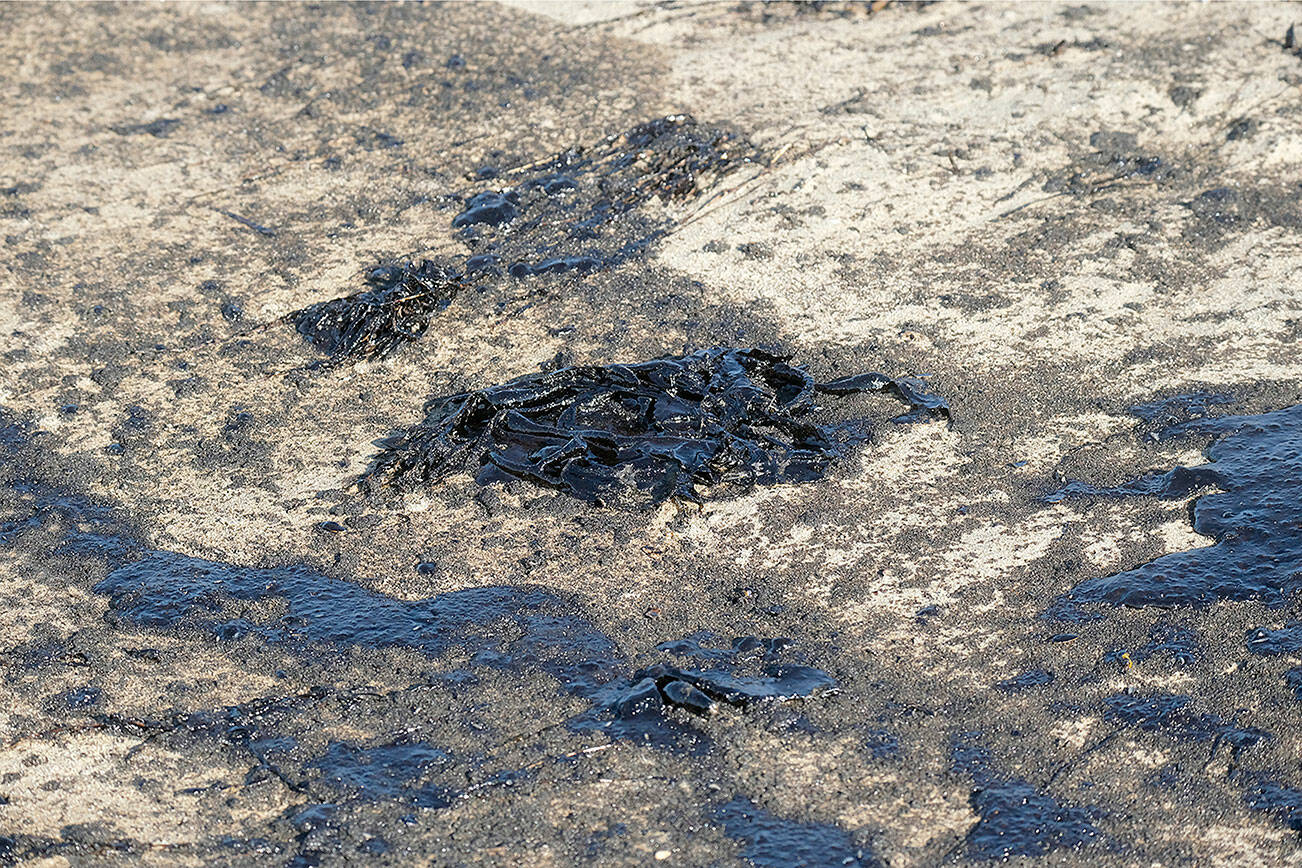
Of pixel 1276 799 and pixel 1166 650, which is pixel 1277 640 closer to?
pixel 1166 650

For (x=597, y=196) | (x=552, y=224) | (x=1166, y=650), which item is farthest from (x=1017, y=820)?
(x=597, y=196)

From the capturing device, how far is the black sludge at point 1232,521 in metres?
3.05

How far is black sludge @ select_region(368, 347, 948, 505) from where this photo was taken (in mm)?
3576

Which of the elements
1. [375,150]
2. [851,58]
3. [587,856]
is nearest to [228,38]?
[375,150]

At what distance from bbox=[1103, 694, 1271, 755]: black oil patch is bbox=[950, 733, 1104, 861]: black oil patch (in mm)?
281

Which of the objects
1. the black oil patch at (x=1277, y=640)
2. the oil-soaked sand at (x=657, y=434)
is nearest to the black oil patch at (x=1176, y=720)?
the oil-soaked sand at (x=657, y=434)

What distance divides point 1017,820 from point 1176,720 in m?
0.46

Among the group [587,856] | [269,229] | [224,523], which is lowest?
[587,856]

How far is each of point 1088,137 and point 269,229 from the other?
10.4 feet

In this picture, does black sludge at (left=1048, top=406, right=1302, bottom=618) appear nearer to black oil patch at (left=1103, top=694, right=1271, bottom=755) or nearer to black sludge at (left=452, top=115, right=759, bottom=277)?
black oil patch at (left=1103, top=694, right=1271, bottom=755)

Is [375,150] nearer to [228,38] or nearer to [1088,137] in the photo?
[228,38]

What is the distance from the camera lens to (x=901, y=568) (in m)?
3.24

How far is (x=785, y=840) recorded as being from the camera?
101 inches

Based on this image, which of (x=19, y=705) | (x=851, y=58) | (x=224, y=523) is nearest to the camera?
(x=19, y=705)
